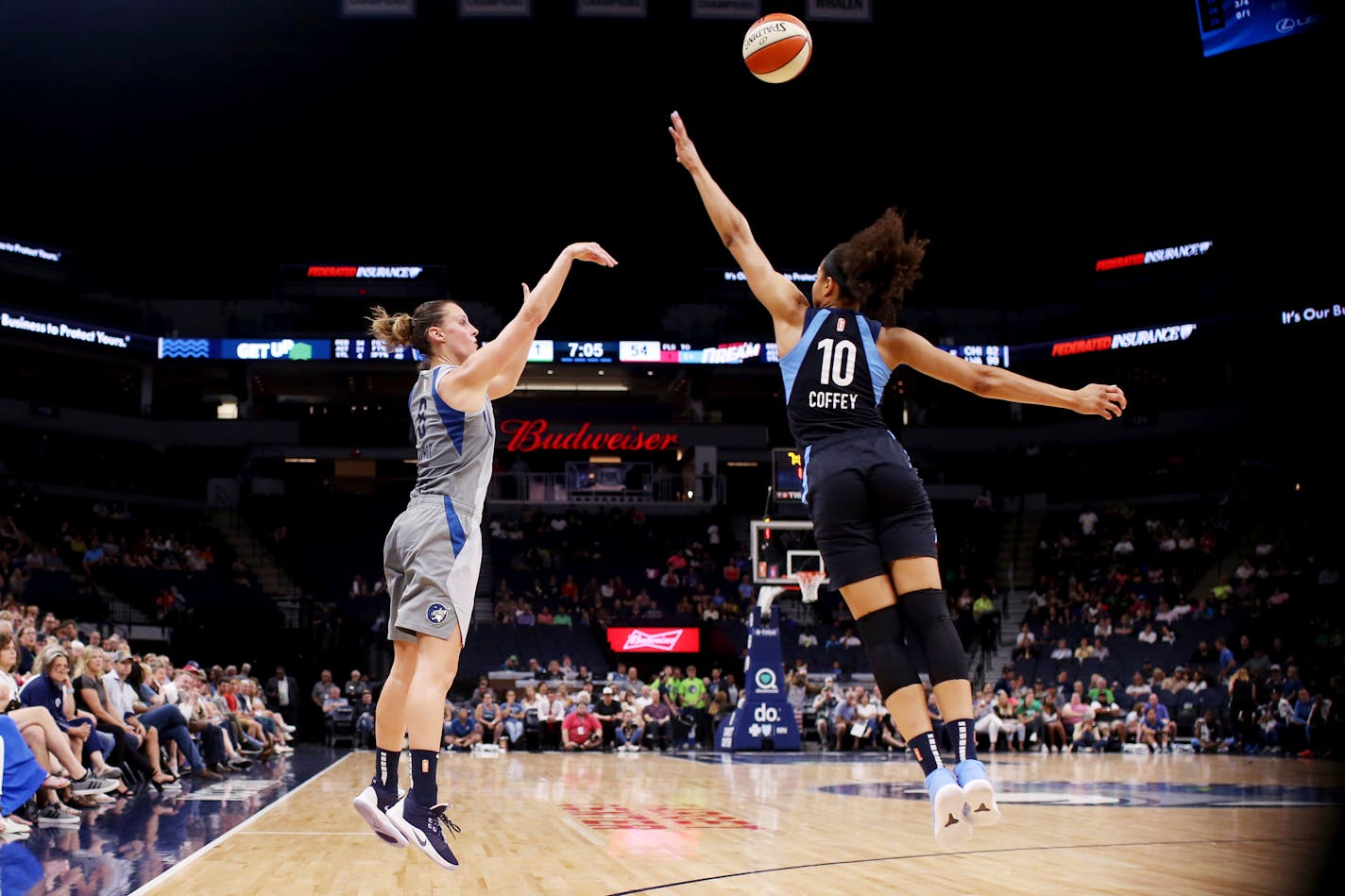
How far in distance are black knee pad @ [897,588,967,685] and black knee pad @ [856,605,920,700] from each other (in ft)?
0.20

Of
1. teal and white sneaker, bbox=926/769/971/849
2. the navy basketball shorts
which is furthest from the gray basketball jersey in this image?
teal and white sneaker, bbox=926/769/971/849

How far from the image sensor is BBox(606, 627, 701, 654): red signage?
27.2 metres

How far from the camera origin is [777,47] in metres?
5.34

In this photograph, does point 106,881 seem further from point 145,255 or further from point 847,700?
point 145,255

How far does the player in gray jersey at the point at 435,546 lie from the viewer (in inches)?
184

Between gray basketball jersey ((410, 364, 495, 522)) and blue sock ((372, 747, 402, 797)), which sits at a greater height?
gray basketball jersey ((410, 364, 495, 522))

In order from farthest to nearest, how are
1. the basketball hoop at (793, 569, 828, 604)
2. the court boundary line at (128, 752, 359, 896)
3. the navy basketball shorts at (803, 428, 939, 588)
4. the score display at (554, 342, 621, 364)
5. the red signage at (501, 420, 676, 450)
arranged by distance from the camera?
the red signage at (501, 420, 676, 450), the score display at (554, 342, 621, 364), the basketball hoop at (793, 569, 828, 604), the court boundary line at (128, 752, 359, 896), the navy basketball shorts at (803, 428, 939, 588)

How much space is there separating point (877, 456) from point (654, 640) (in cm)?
2354

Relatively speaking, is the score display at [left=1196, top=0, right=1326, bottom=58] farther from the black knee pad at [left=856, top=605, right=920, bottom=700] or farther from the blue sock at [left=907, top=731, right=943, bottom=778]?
the blue sock at [left=907, top=731, right=943, bottom=778]

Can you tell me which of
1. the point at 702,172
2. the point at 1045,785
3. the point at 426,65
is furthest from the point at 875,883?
the point at 426,65

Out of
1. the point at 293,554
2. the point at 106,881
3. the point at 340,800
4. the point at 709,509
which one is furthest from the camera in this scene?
the point at 709,509

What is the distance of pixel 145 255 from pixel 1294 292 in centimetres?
3136

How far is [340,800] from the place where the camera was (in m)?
9.84

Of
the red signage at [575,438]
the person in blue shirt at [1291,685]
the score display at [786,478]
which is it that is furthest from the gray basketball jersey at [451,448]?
the red signage at [575,438]
